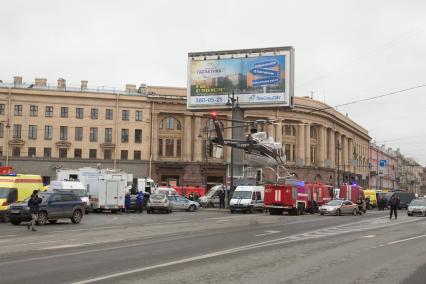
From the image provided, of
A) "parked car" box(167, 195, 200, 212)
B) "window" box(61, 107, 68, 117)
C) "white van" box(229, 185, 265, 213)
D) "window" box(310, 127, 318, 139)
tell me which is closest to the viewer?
"white van" box(229, 185, 265, 213)

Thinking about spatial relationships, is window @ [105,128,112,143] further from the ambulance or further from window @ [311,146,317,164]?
the ambulance

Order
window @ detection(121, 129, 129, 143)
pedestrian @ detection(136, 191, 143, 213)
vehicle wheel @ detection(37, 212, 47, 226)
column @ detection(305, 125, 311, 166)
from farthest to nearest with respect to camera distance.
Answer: column @ detection(305, 125, 311, 166), window @ detection(121, 129, 129, 143), pedestrian @ detection(136, 191, 143, 213), vehicle wheel @ detection(37, 212, 47, 226)

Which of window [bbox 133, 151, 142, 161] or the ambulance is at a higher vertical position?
window [bbox 133, 151, 142, 161]

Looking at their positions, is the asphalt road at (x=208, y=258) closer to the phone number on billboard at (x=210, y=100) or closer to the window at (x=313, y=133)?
the phone number on billboard at (x=210, y=100)

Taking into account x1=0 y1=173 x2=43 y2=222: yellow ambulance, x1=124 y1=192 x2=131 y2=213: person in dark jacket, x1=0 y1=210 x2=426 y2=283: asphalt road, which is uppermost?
x1=0 y1=173 x2=43 y2=222: yellow ambulance

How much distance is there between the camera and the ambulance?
2978cm

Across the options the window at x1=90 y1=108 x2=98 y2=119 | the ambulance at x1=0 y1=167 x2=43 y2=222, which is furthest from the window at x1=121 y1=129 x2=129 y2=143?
the ambulance at x1=0 y1=167 x2=43 y2=222

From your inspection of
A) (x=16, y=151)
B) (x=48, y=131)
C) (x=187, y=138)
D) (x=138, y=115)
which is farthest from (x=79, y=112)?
(x=187, y=138)

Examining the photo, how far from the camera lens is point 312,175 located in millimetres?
99562

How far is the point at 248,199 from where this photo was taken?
4631cm

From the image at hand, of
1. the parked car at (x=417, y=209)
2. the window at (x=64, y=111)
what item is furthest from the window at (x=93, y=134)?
the parked car at (x=417, y=209)

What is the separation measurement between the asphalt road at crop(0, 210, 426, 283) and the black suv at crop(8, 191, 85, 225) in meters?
5.82

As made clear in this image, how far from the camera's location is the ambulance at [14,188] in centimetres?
2978

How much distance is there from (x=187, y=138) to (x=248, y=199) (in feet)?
139
